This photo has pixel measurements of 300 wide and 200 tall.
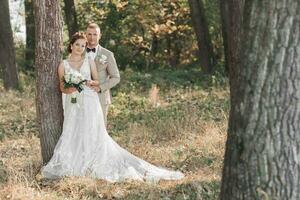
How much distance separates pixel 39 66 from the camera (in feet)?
26.7

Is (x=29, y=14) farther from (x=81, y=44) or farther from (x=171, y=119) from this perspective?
(x=81, y=44)

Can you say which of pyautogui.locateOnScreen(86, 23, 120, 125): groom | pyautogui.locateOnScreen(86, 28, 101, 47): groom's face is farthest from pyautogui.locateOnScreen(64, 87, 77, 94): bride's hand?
pyautogui.locateOnScreen(86, 28, 101, 47): groom's face

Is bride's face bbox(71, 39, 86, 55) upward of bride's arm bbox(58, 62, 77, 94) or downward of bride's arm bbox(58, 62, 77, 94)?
upward

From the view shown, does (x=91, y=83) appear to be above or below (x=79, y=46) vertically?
below

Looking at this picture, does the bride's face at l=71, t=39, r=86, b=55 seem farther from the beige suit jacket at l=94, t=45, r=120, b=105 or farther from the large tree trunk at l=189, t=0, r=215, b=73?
the large tree trunk at l=189, t=0, r=215, b=73

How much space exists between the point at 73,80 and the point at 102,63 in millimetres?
869

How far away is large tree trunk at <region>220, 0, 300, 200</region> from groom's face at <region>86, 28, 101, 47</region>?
14.4 ft

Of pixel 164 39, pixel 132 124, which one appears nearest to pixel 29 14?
pixel 164 39

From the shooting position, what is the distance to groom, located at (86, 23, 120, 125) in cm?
873

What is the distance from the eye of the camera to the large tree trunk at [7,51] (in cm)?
1773

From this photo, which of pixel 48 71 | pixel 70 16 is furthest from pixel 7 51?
pixel 48 71

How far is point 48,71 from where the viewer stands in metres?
8.11

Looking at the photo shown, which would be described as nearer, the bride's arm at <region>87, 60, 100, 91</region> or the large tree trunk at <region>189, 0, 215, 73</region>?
the bride's arm at <region>87, 60, 100, 91</region>

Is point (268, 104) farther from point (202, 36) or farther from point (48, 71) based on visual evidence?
point (202, 36)
